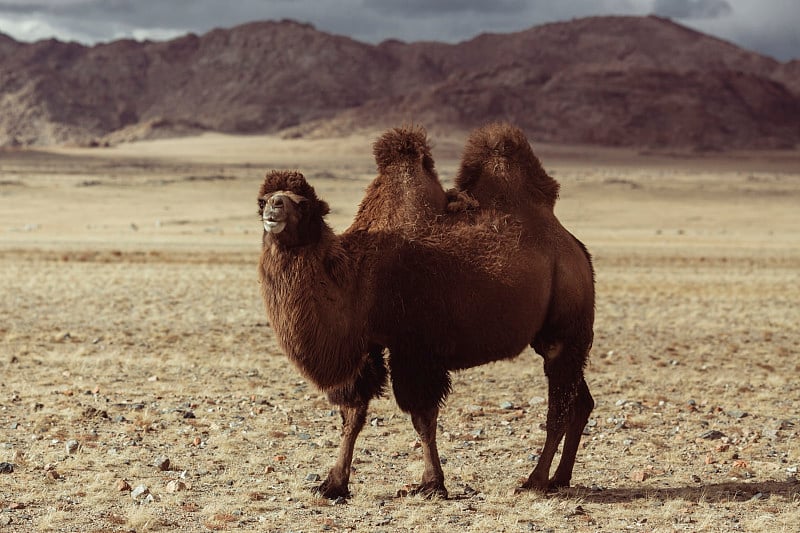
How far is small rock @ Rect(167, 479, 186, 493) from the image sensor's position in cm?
712

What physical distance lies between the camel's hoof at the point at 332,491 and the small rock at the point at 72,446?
7.45ft

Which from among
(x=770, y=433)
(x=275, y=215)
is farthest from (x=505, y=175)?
(x=770, y=433)

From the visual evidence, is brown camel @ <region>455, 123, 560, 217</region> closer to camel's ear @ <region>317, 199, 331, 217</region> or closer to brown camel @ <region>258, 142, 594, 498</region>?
brown camel @ <region>258, 142, 594, 498</region>

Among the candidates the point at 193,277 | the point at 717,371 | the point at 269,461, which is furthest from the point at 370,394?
the point at 193,277

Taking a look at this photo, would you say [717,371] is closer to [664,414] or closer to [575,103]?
[664,414]

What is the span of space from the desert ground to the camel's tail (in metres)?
2.35

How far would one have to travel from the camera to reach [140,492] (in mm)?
6961

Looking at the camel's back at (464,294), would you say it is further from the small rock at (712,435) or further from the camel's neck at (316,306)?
the small rock at (712,435)

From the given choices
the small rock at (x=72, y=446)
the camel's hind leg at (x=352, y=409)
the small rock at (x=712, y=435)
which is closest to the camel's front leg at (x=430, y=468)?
the camel's hind leg at (x=352, y=409)

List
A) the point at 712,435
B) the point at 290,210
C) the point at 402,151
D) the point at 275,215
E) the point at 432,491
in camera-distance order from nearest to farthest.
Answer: the point at 275,215
the point at 290,210
the point at 432,491
the point at 402,151
the point at 712,435

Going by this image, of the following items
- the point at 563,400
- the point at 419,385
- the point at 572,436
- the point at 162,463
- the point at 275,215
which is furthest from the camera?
the point at 162,463

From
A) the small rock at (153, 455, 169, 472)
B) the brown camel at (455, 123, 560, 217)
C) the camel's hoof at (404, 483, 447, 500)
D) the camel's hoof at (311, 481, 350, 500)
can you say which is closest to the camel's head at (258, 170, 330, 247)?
the brown camel at (455, 123, 560, 217)

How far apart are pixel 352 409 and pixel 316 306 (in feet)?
3.31

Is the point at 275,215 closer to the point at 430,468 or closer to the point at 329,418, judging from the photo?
the point at 430,468
